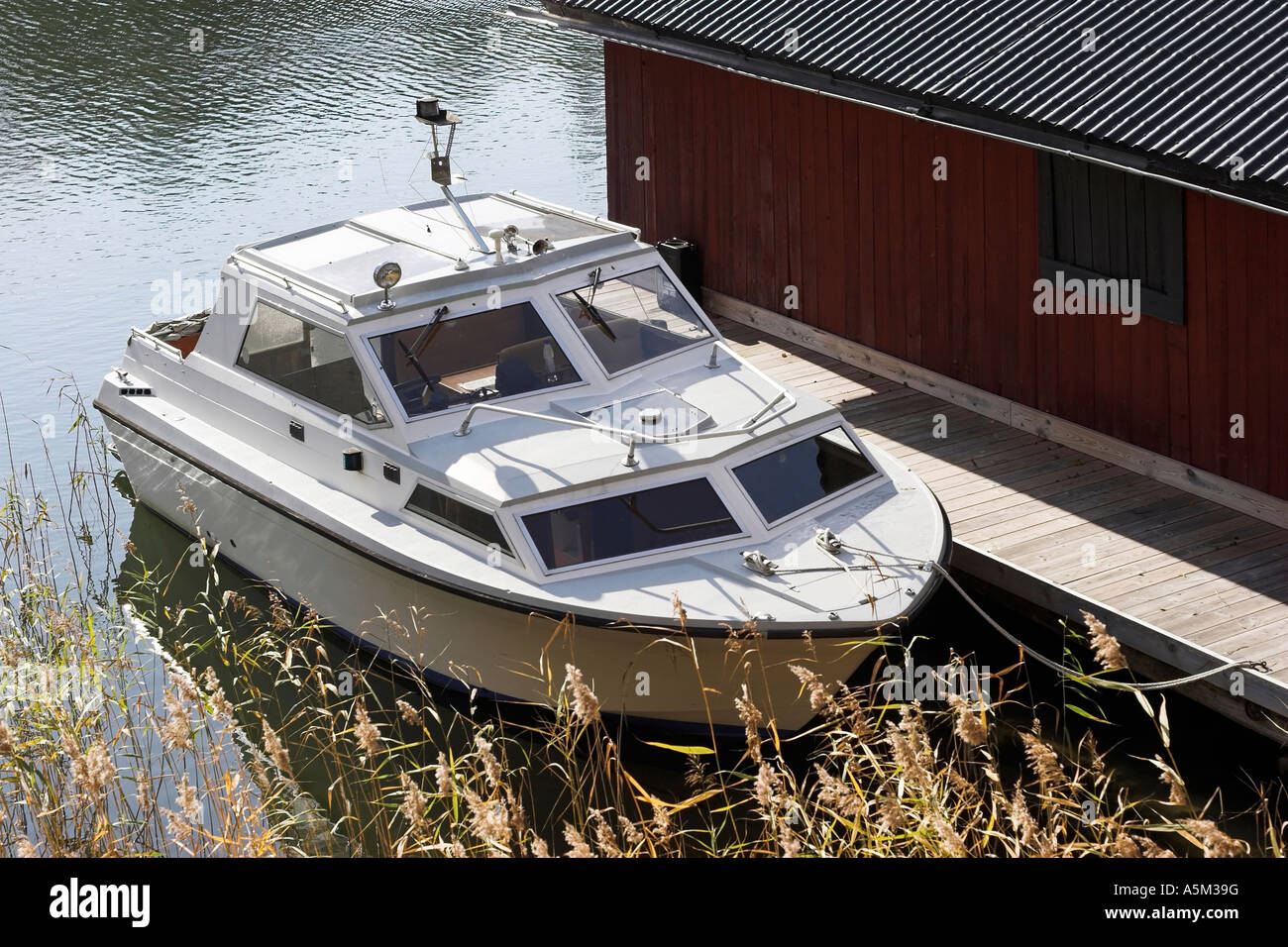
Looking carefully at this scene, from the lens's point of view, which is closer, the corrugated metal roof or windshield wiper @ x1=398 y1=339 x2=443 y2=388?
the corrugated metal roof

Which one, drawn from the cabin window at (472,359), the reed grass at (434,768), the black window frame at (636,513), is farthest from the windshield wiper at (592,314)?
the reed grass at (434,768)

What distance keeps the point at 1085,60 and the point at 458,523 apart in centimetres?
509

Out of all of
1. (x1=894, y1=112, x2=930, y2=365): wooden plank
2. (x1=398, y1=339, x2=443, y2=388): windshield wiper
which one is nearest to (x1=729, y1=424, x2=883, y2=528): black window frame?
(x1=398, y1=339, x2=443, y2=388): windshield wiper

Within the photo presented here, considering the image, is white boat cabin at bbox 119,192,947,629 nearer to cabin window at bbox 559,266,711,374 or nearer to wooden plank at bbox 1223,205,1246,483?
cabin window at bbox 559,266,711,374

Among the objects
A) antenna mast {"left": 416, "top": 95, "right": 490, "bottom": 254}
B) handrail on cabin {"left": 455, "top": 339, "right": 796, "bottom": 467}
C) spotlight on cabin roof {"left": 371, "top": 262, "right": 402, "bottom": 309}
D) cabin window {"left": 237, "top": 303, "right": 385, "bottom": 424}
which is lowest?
handrail on cabin {"left": 455, "top": 339, "right": 796, "bottom": 467}

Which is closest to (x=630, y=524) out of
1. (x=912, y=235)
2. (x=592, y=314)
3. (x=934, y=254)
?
(x=592, y=314)

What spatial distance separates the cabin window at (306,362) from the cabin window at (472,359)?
0.24 m

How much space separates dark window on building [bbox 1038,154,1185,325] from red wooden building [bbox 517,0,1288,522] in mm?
15

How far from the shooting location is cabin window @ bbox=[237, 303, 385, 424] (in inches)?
349

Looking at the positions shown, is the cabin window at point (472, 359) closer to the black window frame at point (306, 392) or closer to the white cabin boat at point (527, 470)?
the white cabin boat at point (527, 470)

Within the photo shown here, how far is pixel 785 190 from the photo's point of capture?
12.5 metres

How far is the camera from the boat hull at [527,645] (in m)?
7.41

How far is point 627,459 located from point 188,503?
2338mm
